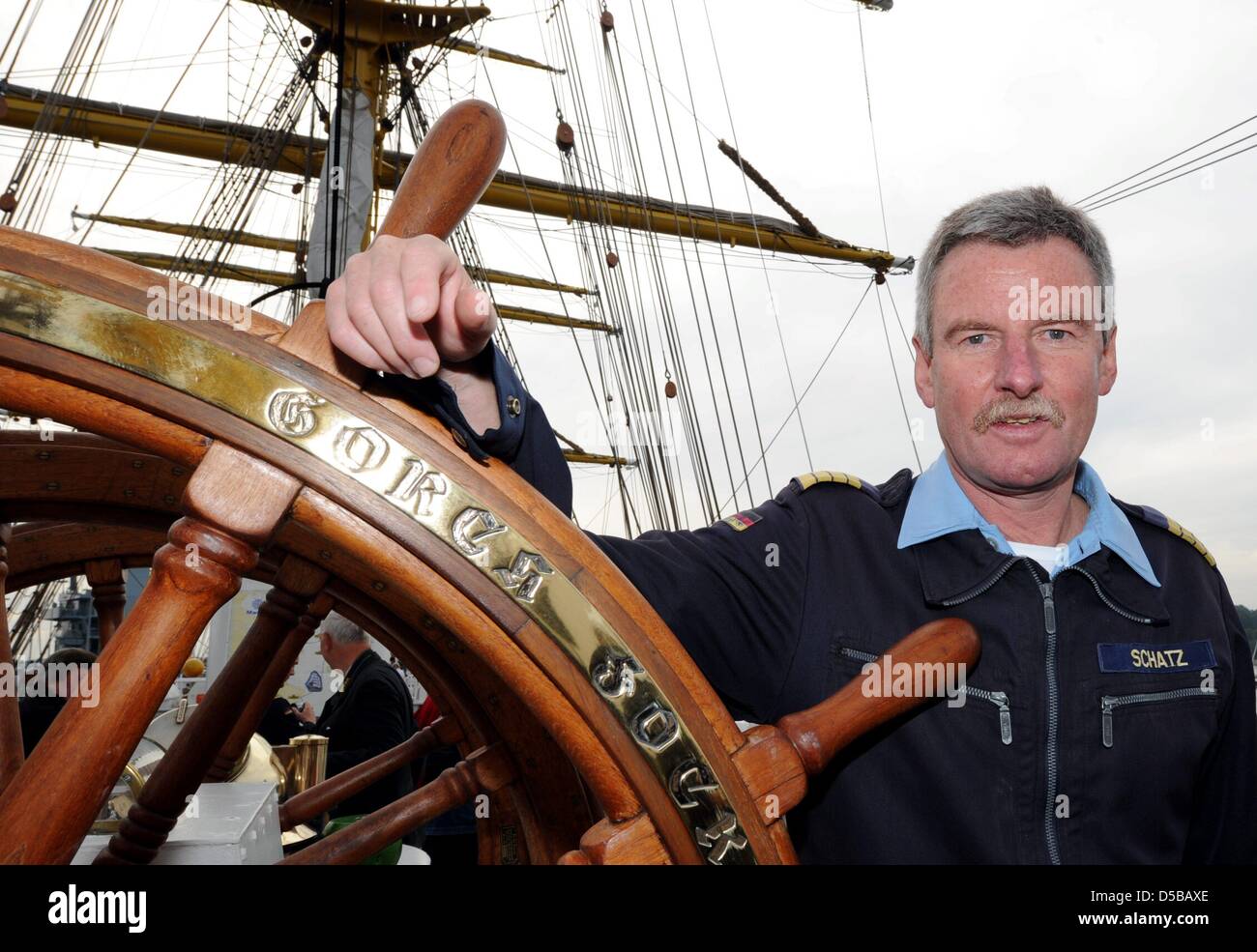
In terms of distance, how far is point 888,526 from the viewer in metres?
1.29

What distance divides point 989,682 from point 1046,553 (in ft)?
0.77

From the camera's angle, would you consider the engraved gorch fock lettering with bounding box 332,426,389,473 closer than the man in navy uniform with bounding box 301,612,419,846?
Yes

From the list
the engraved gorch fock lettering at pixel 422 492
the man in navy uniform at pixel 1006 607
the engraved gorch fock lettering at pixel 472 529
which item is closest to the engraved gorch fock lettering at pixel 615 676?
the engraved gorch fock lettering at pixel 422 492

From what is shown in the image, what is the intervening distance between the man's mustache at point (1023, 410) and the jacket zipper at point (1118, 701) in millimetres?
333

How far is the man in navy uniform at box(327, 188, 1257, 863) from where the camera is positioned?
1.11 m

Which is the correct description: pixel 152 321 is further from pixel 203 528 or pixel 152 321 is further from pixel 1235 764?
pixel 1235 764

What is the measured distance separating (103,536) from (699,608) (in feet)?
3.15

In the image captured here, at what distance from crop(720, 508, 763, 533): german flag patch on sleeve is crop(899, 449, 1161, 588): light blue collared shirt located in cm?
19

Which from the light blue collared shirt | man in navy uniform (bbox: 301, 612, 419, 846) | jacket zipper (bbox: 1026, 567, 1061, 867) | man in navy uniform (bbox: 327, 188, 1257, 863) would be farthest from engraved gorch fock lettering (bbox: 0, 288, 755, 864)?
man in navy uniform (bbox: 301, 612, 419, 846)

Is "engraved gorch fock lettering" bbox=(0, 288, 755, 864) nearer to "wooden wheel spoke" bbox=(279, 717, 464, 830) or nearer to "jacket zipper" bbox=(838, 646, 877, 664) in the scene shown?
"jacket zipper" bbox=(838, 646, 877, 664)
